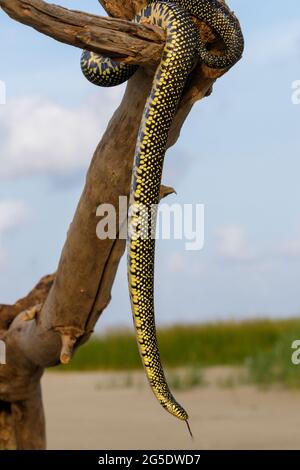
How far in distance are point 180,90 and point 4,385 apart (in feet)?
10.2

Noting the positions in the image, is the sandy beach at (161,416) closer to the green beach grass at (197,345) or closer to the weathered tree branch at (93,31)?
the green beach grass at (197,345)

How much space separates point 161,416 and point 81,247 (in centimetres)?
807

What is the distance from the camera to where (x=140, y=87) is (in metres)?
3.80

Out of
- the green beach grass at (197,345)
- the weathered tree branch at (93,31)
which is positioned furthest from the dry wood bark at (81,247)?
the green beach grass at (197,345)

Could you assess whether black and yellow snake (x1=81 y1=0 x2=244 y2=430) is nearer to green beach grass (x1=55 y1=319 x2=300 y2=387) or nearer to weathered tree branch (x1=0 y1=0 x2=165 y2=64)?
weathered tree branch (x1=0 y1=0 x2=165 y2=64)

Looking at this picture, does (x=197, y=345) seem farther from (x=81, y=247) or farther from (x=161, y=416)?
(x=81, y=247)

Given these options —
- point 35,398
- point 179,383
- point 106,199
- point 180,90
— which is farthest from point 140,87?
point 179,383

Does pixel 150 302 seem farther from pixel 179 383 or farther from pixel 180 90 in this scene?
pixel 179 383

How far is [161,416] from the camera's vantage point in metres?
12.1

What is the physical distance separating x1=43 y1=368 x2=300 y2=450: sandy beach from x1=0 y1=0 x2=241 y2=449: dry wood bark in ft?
13.1

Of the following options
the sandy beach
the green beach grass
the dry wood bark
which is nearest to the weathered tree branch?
the dry wood bark

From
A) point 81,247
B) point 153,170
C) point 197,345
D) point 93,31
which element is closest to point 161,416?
point 197,345

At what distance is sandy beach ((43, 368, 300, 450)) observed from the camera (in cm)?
998

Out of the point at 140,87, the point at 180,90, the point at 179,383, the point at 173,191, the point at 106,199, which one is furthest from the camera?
the point at 179,383
